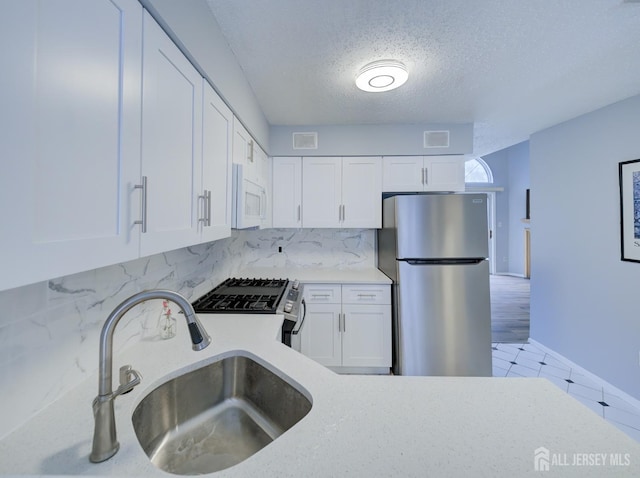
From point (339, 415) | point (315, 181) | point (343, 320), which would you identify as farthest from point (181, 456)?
point (315, 181)

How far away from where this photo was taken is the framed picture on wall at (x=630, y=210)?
2.04 m

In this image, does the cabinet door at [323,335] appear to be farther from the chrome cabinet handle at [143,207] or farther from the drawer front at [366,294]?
the chrome cabinet handle at [143,207]

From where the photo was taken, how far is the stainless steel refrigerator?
222cm

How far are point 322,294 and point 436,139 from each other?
200 cm

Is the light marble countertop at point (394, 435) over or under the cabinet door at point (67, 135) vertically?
under

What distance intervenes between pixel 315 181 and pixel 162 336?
2017 millimetres

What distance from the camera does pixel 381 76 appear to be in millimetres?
1746

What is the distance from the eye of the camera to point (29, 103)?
0.46m

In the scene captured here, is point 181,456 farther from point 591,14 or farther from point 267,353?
point 591,14

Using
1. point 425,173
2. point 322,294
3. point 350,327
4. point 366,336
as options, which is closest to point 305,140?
point 425,173

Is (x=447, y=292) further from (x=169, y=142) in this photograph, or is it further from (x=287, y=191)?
(x=169, y=142)

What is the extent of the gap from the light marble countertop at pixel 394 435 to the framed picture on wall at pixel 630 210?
2.16 metres

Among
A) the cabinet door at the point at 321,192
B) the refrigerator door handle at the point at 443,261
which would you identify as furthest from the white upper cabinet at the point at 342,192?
the refrigerator door handle at the point at 443,261

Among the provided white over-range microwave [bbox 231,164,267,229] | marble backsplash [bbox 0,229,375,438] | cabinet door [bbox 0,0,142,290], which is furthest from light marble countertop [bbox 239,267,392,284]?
cabinet door [bbox 0,0,142,290]
